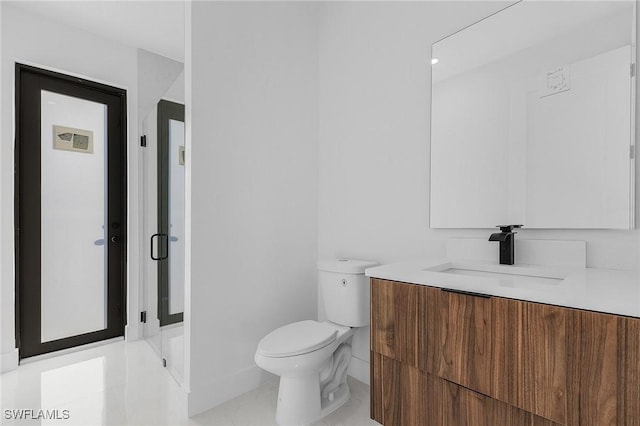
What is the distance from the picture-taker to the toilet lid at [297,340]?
5.12 feet

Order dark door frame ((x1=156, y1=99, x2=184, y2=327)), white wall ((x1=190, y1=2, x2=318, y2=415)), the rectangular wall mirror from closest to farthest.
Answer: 1. the rectangular wall mirror
2. white wall ((x1=190, y1=2, x2=318, y2=415))
3. dark door frame ((x1=156, y1=99, x2=184, y2=327))

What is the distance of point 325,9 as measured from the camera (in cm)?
236

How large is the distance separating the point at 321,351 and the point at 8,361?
2.28 metres

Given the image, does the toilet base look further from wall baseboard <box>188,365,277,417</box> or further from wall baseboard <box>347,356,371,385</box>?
wall baseboard <box>347,356,371,385</box>

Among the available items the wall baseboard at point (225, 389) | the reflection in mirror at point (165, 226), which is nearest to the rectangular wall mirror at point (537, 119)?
the wall baseboard at point (225, 389)

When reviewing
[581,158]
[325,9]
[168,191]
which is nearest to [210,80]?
[168,191]

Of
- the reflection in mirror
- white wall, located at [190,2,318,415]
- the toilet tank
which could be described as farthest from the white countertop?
the reflection in mirror

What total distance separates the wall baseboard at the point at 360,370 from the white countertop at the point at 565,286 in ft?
3.42

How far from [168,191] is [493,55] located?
6.73ft

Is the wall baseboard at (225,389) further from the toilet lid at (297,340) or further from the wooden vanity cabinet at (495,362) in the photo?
the wooden vanity cabinet at (495,362)

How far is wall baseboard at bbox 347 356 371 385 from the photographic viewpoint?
209cm

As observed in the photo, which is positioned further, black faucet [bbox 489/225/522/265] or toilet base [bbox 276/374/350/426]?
toilet base [bbox 276/374/350/426]

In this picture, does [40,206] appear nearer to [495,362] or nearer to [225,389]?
[225,389]

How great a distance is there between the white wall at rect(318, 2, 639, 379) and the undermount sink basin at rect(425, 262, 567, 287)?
20 cm
